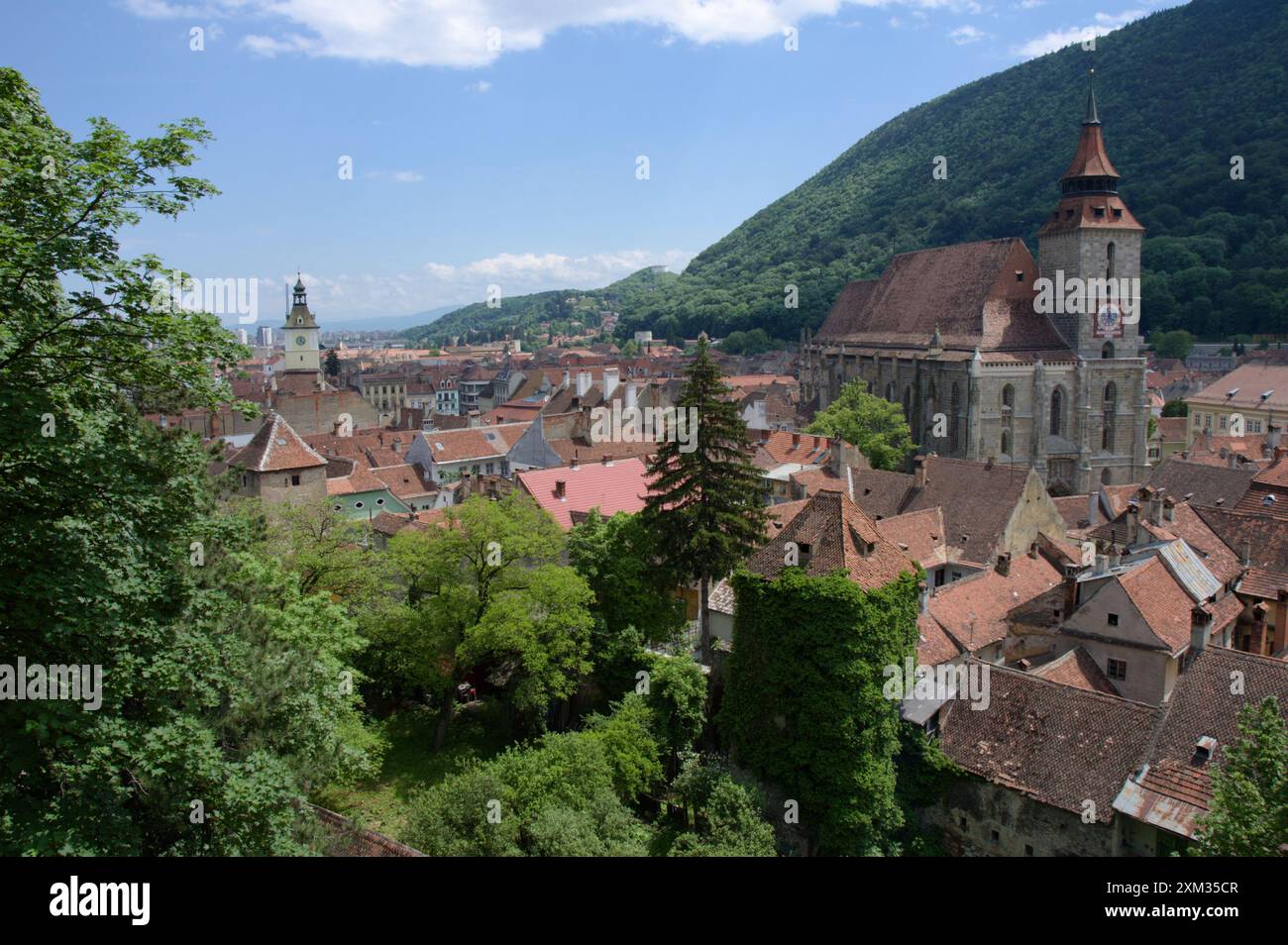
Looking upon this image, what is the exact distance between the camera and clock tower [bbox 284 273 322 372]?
408 ft

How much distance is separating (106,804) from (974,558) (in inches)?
1378

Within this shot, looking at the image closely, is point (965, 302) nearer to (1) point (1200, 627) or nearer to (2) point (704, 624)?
(1) point (1200, 627)

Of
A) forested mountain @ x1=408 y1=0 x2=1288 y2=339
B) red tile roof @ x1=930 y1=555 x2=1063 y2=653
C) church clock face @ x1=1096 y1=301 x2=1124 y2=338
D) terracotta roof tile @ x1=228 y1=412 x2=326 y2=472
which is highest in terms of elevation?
forested mountain @ x1=408 y1=0 x2=1288 y2=339

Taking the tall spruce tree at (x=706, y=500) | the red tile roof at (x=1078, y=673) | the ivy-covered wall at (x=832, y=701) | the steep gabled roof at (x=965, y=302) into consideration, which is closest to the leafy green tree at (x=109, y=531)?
the ivy-covered wall at (x=832, y=701)

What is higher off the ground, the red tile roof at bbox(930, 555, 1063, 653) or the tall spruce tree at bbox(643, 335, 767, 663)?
the tall spruce tree at bbox(643, 335, 767, 663)

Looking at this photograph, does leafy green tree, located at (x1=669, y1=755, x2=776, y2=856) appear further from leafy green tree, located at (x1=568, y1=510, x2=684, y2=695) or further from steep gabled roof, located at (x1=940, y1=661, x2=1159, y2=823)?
steep gabled roof, located at (x1=940, y1=661, x2=1159, y2=823)

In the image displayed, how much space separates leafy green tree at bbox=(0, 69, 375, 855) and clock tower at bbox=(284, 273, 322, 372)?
11545cm

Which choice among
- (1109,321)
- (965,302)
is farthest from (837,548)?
(1109,321)

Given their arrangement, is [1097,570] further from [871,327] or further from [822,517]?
[871,327]

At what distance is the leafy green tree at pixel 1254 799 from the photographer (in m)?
15.4

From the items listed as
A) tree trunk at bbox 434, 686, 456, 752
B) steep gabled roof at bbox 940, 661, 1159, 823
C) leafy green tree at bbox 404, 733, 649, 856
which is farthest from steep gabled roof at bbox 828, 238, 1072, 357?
leafy green tree at bbox 404, 733, 649, 856

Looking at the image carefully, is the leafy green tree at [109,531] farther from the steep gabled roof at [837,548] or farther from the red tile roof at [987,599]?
the red tile roof at [987,599]

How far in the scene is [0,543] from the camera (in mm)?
12102

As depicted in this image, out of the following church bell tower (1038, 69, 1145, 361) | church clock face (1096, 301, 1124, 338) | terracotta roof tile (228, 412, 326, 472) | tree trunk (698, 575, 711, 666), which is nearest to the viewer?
tree trunk (698, 575, 711, 666)
